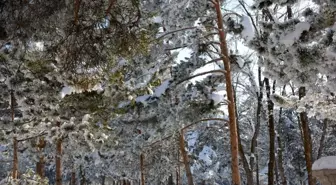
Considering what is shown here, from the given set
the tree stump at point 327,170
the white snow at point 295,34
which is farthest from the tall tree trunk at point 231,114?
the white snow at point 295,34

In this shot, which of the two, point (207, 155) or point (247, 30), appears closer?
point (247, 30)

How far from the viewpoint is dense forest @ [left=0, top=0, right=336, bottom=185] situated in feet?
12.8

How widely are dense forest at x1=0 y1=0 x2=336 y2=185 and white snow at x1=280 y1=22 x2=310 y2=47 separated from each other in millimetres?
16

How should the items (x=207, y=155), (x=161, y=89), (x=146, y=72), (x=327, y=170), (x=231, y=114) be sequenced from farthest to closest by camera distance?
1. (x=207, y=155)
2. (x=146, y=72)
3. (x=161, y=89)
4. (x=231, y=114)
5. (x=327, y=170)

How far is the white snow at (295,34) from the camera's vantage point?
19.8 feet

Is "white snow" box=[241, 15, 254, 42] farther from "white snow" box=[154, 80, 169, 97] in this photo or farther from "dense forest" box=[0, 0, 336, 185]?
"white snow" box=[154, 80, 169, 97]

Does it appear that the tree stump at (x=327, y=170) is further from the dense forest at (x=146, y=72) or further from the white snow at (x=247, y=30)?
the white snow at (x=247, y=30)

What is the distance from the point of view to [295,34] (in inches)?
239

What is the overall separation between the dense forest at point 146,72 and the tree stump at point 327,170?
0.07 ft

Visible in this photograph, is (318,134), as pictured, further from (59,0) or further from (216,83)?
(59,0)

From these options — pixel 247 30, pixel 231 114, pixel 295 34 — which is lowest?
pixel 231 114

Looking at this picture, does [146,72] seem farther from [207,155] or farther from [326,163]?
[207,155]

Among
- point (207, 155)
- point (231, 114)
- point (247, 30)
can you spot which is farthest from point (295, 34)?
point (207, 155)

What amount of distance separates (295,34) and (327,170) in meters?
2.19
